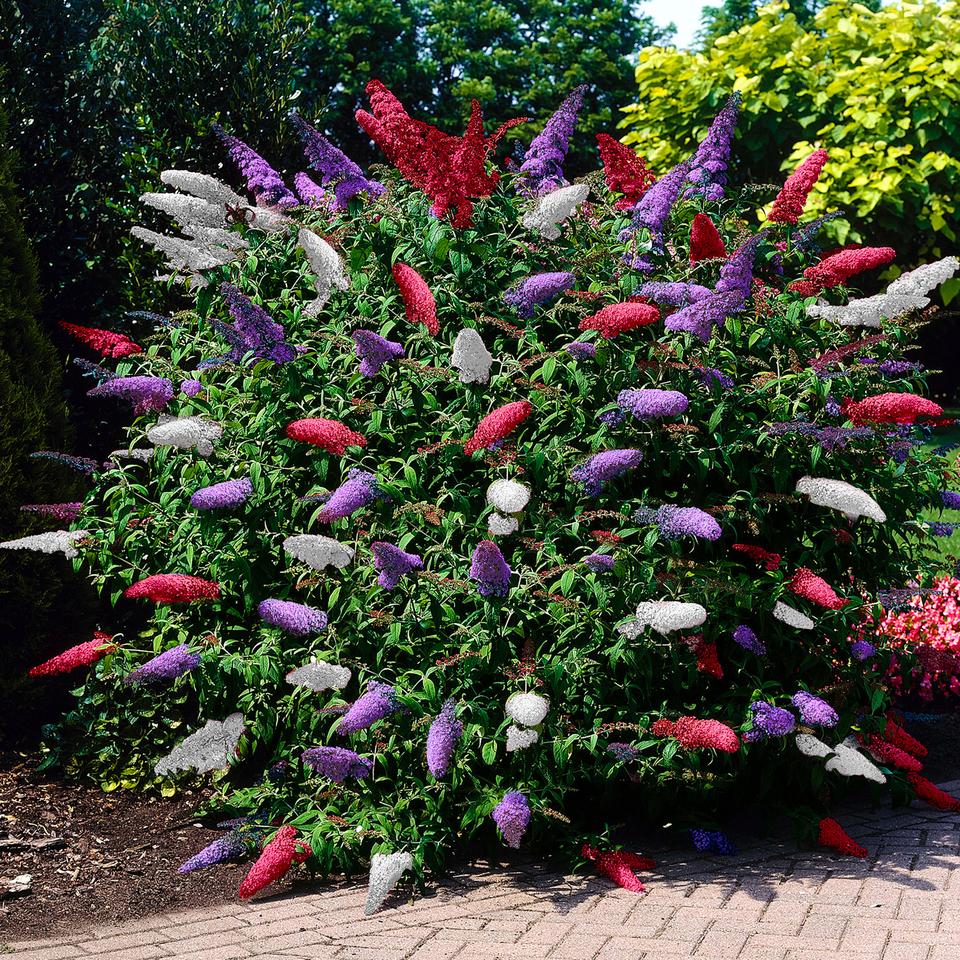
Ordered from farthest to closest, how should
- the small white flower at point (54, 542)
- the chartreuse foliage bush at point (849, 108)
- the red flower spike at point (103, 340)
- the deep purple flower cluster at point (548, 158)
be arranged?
the chartreuse foliage bush at point (849, 108)
the red flower spike at point (103, 340)
the deep purple flower cluster at point (548, 158)
the small white flower at point (54, 542)

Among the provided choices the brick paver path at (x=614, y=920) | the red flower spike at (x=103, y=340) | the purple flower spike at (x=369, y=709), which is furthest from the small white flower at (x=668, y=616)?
the red flower spike at (x=103, y=340)

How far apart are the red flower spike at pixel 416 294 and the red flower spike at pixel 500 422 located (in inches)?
19.1

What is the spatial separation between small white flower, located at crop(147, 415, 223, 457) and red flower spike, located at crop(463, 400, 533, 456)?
1066 millimetres

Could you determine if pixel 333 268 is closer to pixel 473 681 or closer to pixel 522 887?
pixel 473 681

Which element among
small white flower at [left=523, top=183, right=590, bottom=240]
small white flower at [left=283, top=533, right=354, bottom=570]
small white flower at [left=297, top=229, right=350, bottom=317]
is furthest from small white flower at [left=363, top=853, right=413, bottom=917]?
small white flower at [left=523, top=183, right=590, bottom=240]

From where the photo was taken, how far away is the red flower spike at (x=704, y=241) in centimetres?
441

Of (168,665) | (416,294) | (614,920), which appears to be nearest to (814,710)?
(614,920)

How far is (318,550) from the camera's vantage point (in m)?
4.04

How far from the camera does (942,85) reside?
1074 centimetres

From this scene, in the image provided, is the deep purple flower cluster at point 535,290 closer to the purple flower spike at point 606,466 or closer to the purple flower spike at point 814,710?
the purple flower spike at point 606,466

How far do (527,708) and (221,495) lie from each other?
135 centimetres

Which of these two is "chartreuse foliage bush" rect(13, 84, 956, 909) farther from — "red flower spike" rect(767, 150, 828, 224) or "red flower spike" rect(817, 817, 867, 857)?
"red flower spike" rect(817, 817, 867, 857)

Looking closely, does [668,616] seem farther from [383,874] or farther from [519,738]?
[383,874]

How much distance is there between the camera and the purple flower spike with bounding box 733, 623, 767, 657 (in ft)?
13.5
